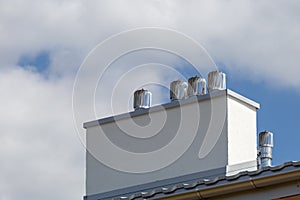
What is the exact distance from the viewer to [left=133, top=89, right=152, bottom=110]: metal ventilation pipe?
21.2 meters

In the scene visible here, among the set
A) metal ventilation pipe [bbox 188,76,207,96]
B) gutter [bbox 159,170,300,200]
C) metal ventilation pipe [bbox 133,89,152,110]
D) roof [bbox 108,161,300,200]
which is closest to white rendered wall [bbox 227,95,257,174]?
metal ventilation pipe [bbox 188,76,207,96]

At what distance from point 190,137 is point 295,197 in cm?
644

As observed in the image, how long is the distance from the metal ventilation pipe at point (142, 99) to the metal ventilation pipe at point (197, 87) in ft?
3.20

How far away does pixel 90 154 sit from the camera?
22.2 metres

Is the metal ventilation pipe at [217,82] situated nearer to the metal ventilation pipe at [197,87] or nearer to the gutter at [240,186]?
the metal ventilation pipe at [197,87]

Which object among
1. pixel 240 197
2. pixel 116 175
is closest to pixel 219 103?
pixel 116 175

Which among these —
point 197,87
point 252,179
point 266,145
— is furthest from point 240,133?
point 252,179

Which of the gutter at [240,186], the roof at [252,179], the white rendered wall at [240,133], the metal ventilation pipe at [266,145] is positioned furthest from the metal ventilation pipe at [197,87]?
the gutter at [240,186]

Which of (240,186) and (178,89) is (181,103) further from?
(240,186)

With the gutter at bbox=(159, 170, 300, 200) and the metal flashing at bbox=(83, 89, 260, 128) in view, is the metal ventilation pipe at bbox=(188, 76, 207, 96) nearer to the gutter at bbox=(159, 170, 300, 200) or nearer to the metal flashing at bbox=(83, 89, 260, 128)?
the metal flashing at bbox=(83, 89, 260, 128)

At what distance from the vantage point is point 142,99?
69.6ft

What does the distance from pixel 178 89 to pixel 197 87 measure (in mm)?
384

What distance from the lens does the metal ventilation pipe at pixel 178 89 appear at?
2072 centimetres

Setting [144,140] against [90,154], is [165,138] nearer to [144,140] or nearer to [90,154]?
[144,140]
